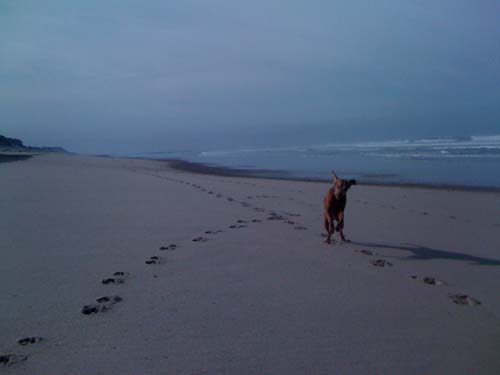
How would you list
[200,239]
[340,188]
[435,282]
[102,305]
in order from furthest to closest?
[340,188] → [200,239] → [435,282] → [102,305]

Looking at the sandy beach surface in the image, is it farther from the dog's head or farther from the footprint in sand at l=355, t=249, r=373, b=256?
the dog's head

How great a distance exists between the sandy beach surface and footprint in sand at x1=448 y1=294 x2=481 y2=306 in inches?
0.8

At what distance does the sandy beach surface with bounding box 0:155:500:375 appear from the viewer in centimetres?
292

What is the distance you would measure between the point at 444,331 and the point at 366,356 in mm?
863

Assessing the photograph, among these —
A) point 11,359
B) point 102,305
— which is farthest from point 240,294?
point 11,359

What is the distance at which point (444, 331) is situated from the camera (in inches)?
133

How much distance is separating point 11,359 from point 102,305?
3.18ft

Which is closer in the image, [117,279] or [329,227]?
[117,279]

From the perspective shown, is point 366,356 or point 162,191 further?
point 162,191

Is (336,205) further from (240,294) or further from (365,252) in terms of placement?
(240,294)

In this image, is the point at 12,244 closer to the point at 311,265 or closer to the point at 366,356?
the point at 311,265

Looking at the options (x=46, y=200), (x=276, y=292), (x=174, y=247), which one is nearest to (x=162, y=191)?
(x=46, y=200)

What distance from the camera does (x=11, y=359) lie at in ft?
9.12

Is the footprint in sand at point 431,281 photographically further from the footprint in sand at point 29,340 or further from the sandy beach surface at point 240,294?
the footprint in sand at point 29,340
